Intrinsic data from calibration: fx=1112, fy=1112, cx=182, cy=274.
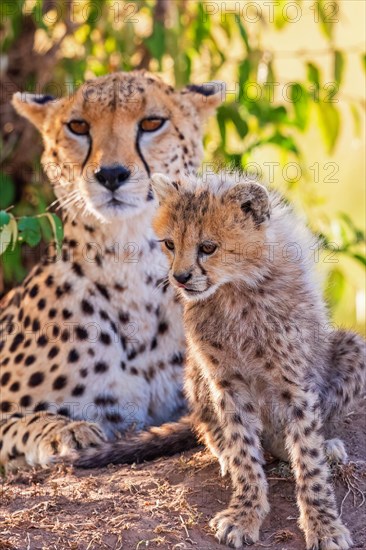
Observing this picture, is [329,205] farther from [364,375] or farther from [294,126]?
[364,375]

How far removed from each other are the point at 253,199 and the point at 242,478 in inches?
32.5

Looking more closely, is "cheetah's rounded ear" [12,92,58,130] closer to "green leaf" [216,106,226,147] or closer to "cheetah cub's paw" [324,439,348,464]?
"green leaf" [216,106,226,147]

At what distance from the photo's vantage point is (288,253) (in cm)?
346

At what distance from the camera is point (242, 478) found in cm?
329

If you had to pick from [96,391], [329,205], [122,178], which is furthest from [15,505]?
[329,205]

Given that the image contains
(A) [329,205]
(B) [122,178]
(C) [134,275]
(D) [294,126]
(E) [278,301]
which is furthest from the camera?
(A) [329,205]

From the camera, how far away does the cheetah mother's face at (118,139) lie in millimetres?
4258

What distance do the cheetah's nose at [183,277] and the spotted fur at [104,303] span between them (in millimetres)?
1243

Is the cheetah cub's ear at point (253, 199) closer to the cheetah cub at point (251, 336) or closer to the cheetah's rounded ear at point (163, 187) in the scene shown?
the cheetah cub at point (251, 336)

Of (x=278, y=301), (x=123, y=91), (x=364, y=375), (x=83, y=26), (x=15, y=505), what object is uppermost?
(x=83, y=26)

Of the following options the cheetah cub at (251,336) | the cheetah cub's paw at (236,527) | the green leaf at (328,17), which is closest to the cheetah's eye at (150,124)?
the cheetah cub at (251,336)

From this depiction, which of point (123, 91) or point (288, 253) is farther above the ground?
point (123, 91)

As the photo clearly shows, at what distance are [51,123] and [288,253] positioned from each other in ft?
5.47

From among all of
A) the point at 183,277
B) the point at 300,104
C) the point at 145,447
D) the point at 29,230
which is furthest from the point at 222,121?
the point at 183,277
